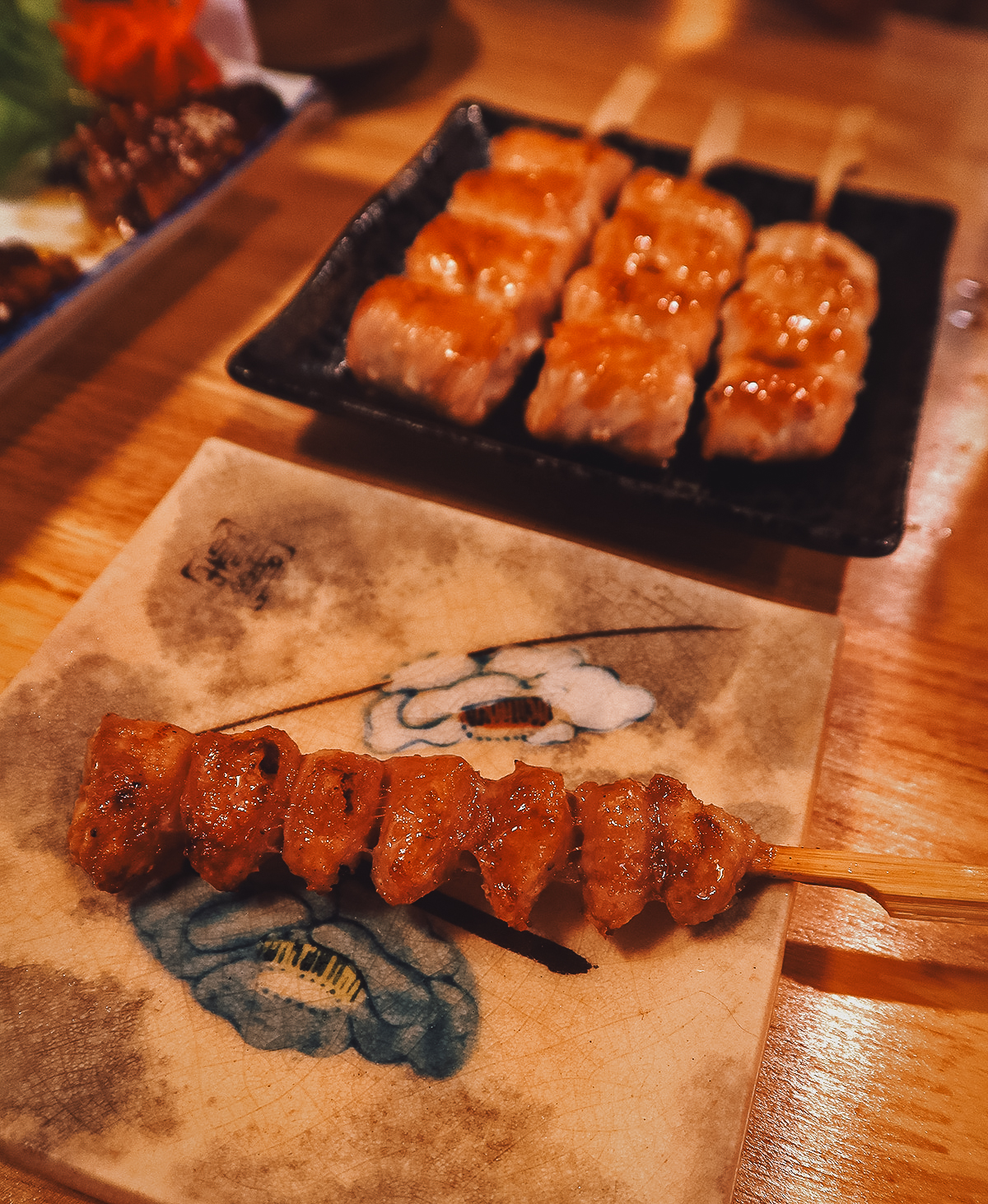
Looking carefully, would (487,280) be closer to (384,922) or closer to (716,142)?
(716,142)

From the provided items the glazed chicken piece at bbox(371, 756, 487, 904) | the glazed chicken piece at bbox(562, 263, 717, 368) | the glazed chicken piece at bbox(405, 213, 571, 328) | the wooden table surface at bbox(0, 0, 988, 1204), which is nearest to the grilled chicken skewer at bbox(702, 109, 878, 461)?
the glazed chicken piece at bbox(562, 263, 717, 368)

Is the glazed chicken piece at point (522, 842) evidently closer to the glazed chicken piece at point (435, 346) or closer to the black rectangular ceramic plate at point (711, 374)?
the black rectangular ceramic plate at point (711, 374)

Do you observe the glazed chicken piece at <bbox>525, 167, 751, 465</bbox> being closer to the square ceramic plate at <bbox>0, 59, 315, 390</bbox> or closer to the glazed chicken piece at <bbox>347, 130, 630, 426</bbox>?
the glazed chicken piece at <bbox>347, 130, 630, 426</bbox>

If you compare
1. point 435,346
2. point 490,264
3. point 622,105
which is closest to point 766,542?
point 435,346

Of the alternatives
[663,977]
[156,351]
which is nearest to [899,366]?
[663,977]

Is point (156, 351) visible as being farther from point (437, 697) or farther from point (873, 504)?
point (873, 504)

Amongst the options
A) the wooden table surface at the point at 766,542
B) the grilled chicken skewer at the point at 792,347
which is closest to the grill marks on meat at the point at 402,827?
the wooden table surface at the point at 766,542
